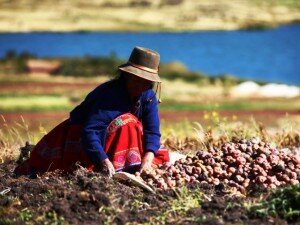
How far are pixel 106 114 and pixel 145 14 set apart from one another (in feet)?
134

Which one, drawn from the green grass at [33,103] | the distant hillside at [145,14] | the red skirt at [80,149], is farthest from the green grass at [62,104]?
the red skirt at [80,149]

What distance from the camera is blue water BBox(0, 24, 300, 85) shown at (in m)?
38.3

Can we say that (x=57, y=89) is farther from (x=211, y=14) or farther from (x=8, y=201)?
(x=8, y=201)

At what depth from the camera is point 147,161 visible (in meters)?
7.01

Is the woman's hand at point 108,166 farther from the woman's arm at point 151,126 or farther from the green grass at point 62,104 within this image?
the green grass at point 62,104

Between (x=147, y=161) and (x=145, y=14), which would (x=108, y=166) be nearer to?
(x=147, y=161)

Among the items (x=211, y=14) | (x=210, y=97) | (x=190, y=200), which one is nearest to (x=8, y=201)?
(x=190, y=200)

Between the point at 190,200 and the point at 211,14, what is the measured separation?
137 feet

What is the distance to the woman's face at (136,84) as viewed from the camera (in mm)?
6973

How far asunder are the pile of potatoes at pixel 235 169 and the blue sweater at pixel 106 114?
34cm

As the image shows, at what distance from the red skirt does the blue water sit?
89.7ft

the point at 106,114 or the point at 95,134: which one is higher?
the point at 106,114

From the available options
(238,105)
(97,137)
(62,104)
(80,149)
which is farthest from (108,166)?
(238,105)

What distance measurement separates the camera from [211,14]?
47.4 m
